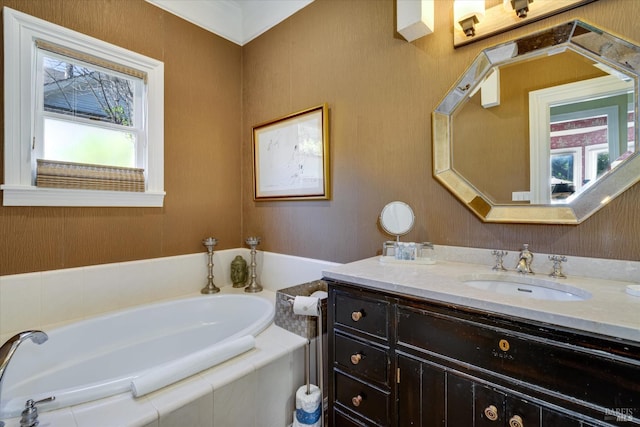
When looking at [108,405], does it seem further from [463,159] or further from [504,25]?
[504,25]

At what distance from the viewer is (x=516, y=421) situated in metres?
0.80

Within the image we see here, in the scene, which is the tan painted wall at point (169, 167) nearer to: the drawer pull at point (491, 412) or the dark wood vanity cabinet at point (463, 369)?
the dark wood vanity cabinet at point (463, 369)

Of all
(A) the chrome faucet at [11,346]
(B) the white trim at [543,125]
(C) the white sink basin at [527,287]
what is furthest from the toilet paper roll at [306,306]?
(B) the white trim at [543,125]

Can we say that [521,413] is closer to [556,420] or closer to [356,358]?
[556,420]

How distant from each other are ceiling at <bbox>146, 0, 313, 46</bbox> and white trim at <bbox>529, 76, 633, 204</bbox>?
171 cm

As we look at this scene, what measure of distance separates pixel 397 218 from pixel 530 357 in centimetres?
91

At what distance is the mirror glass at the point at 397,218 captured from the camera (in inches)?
62.2

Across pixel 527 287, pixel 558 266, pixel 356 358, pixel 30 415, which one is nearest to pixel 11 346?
pixel 30 415

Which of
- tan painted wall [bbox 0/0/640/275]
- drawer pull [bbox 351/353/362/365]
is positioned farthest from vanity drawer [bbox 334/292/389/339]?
tan painted wall [bbox 0/0/640/275]

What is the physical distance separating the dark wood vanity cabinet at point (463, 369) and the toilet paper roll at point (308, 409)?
0.32 feet

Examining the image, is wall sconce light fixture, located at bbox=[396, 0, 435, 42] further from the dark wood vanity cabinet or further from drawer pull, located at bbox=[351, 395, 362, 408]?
drawer pull, located at bbox=[351, 395, 362, 408]

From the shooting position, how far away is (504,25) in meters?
1.30

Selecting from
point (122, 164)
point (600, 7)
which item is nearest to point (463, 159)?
point (600, 7)

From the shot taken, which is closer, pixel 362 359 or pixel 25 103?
pixel 362 359
